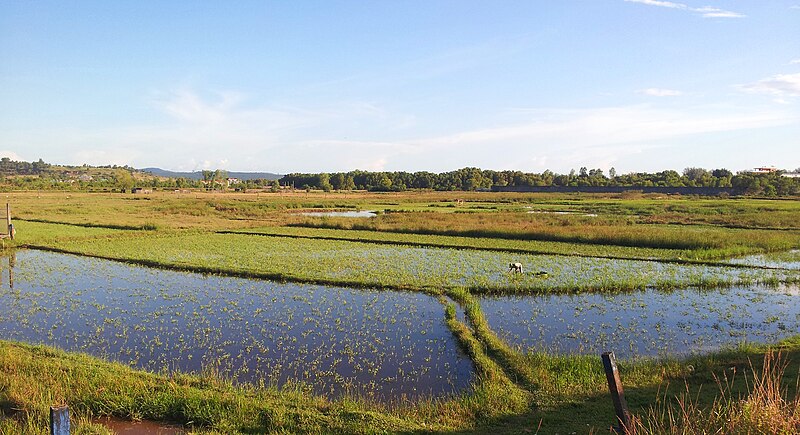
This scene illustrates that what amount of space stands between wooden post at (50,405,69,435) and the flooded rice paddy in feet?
29.3

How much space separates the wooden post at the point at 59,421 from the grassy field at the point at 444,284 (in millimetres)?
2748

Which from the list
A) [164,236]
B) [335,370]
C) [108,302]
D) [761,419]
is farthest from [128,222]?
[761,419]

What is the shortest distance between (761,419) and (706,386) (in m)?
3.88

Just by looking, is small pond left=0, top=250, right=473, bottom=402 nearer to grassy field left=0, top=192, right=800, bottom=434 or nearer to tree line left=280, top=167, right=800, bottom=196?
grassy field left=0, top=192, right=800, bottom=434

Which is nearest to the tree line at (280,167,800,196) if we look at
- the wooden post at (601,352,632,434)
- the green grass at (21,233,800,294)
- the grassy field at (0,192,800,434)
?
the grassy field at (0,192,800,434)

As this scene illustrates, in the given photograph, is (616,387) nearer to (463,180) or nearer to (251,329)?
(251,329)

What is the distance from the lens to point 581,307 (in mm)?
15477

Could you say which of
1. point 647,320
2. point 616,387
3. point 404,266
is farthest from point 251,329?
point 647,320

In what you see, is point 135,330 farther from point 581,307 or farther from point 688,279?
point 688,279

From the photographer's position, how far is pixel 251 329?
12789mm

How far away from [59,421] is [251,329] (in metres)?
8.54

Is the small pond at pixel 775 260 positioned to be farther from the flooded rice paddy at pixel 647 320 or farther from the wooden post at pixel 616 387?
the wooden post at pixel 616 387

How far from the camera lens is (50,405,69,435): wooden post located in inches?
169

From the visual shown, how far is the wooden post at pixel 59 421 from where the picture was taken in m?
4.30
